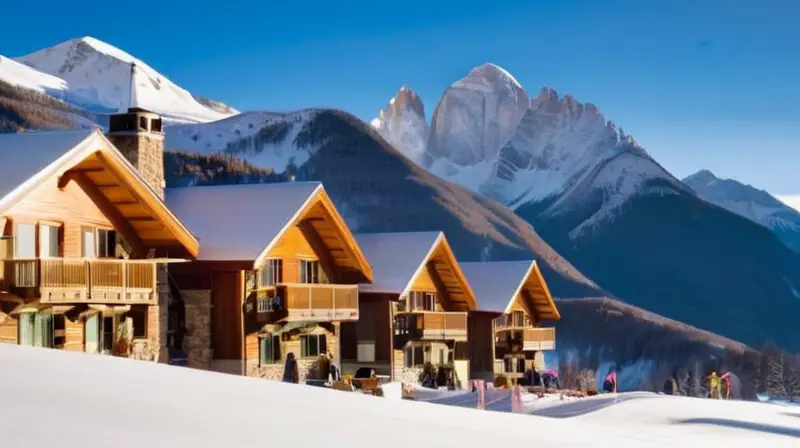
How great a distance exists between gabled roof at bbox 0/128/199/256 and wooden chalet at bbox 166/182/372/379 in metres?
2.85

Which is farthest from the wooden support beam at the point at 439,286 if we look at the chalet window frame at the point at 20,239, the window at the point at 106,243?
the chalet window frame at the point at 20,239

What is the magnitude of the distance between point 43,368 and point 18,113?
7272 inches

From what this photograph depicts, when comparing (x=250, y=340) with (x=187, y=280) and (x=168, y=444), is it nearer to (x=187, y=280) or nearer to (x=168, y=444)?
(x=187, y=280)

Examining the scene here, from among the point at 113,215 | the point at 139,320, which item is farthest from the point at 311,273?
the point at 113,215

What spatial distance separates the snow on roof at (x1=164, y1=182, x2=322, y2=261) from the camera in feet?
119

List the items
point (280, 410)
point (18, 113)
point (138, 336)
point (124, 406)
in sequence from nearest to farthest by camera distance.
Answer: point (124, 406), point (280, 410), point (138, 336), point (18, 113)

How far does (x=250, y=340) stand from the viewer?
37.4 metres

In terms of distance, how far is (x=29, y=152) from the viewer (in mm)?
29766

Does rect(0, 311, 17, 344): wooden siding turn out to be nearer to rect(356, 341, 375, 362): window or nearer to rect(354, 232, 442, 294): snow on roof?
rect(354, 232, 442, 294): snow on roof

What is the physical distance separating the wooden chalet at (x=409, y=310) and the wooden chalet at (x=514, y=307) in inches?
93.1

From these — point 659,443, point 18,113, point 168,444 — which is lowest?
point 659,443

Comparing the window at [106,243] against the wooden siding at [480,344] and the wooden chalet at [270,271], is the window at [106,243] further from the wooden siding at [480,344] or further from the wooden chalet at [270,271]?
the wooden siding at [480,344]

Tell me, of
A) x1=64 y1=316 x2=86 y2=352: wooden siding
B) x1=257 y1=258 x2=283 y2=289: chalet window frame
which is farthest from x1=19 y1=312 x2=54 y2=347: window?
x1=257 y1=258 x2=283 y2=289: chalet window frame

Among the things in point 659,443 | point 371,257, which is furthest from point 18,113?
point 659,443
